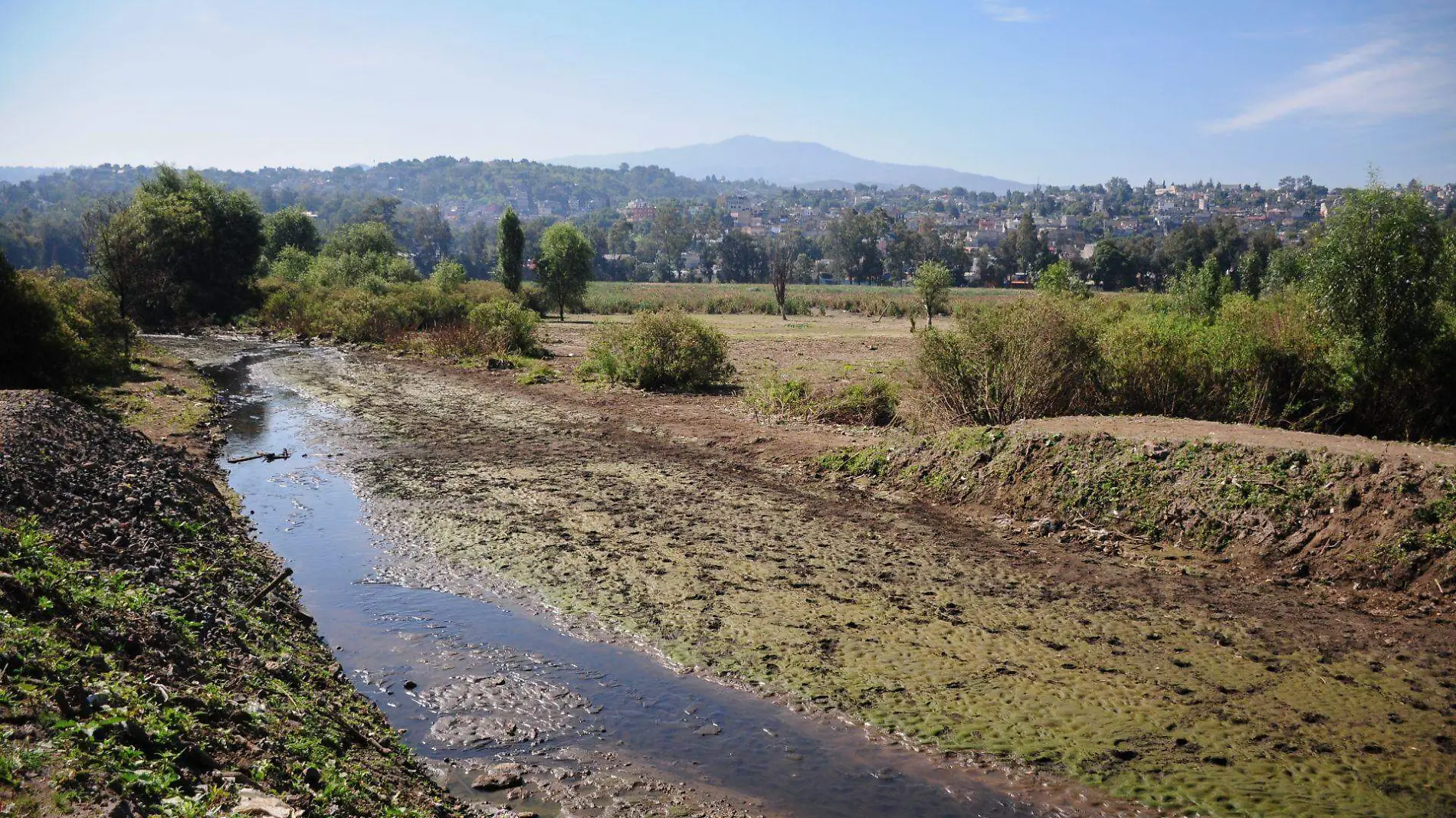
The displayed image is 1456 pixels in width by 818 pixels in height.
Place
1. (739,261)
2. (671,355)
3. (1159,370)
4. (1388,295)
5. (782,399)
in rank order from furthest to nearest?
(739,261) < (671,355) < (782,399) < (1159,370) < (1388,295)

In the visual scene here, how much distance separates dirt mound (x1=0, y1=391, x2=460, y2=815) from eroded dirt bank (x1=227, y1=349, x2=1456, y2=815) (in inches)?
119

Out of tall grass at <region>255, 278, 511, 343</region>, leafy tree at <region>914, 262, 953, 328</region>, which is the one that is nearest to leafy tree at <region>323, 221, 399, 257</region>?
tall grass at <region>255, 278, 511, 343</region>

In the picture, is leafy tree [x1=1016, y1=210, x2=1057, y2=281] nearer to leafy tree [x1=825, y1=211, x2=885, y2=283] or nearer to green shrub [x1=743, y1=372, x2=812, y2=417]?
leafy tree [x1=825, y1=211, x2=885, y2=283]

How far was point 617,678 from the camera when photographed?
8375 millimetres

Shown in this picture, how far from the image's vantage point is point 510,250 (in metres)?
58.4

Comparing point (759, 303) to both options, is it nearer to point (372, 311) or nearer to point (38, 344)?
point (372, 311)

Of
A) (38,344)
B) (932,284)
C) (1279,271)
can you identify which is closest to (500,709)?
(38,344)

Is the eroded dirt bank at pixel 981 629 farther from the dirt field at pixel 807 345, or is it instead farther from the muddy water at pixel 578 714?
the dirt field at pixel 807 345

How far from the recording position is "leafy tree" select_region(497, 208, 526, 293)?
2291 inches

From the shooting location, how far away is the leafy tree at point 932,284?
50.5 m

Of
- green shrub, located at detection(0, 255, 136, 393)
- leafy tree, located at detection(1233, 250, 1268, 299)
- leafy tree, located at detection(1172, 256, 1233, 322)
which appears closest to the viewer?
green shrub, located at detection(0, 255, 136, 393)

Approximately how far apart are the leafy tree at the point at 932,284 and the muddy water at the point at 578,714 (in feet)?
141

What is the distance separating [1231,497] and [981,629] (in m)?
4.97

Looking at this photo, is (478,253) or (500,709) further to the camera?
(478,253)
